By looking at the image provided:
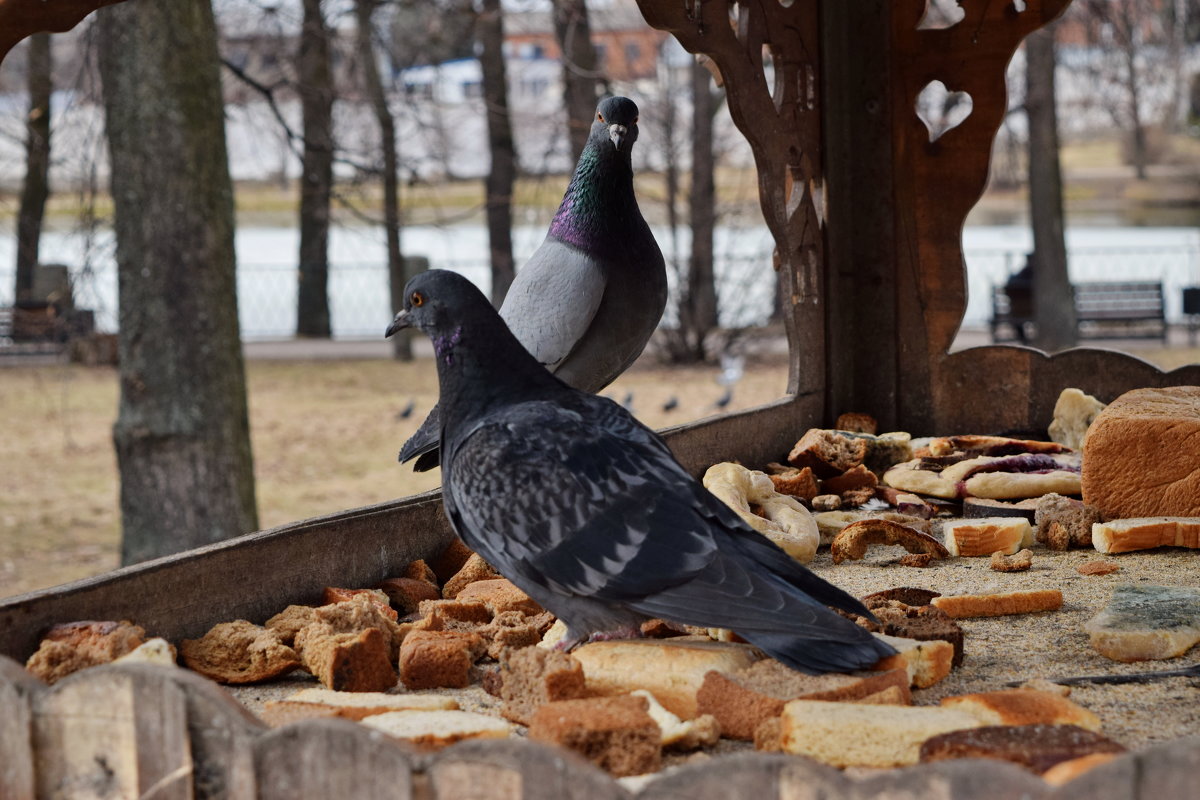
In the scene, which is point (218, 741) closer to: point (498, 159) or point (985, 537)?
point (985, 537)

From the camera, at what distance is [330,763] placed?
169 centimetres

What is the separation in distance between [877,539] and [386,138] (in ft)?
31.4

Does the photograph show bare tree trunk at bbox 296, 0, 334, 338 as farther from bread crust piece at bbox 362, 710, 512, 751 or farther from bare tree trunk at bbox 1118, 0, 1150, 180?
bare tree trunk at bbox 1118, 0, 1150, 180

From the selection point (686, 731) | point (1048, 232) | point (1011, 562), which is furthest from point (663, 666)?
point (1048, 232)

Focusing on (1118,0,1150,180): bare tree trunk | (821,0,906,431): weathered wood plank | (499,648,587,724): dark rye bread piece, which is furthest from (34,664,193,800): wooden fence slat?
(1118,0,1150,180): bare tree trunk

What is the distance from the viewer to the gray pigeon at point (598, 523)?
90.3 inches

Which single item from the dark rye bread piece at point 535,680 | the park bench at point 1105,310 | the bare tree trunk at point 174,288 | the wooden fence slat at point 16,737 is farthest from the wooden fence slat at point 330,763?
the park bench at point 1105,310

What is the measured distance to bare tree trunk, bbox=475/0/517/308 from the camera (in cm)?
1472

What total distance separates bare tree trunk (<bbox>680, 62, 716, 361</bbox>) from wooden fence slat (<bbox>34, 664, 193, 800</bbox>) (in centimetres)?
1370

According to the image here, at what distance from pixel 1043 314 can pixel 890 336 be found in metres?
9.95

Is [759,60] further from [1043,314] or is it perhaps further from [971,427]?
[1043,314]

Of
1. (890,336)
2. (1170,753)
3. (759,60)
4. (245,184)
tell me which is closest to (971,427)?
(890,336)

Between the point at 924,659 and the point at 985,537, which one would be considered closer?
the point at 924,659

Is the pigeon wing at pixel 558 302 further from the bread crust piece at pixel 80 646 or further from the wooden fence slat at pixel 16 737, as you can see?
the wooden fence slat at pixel 16 737
